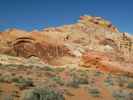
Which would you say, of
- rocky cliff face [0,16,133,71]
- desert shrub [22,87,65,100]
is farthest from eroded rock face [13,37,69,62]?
desert shrub [22,87,65,100]

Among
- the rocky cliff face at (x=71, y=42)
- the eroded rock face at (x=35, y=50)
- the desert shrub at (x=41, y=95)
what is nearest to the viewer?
the desert shrub at (x=41, y=95)

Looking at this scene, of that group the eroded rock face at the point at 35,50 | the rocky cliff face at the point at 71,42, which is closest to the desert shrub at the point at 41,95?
the rocky cliff face at the point at 71,42

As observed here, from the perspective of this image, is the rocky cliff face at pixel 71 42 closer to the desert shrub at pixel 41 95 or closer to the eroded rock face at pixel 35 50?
the eroded rock face at pixel 35 50

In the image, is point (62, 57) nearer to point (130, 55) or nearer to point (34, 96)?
point (130, 55)

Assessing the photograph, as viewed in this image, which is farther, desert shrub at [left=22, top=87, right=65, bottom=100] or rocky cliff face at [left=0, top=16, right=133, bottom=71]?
rocky cliff face at [left=0, top=16, right=133, bottom=71]

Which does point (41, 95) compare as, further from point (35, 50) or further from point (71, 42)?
point (71, 42)

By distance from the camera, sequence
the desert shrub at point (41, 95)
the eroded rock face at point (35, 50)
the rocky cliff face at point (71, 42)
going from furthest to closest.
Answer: the rocky cliff face at point (71, 42)
the eroded rock face at point (35, 50)
the desert shrub at point (41, 95)

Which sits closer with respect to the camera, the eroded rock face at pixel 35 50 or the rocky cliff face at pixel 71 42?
the eroded rock face at pixel 35 50

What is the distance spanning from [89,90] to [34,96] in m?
5.56

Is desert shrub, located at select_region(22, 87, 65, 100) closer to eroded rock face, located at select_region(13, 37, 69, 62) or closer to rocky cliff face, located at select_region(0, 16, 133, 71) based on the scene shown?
rocky cliff face, located at select_region(0, 16, 133, 71)

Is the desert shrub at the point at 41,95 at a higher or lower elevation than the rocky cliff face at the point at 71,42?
lower

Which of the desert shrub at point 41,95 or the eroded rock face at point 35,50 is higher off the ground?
the eroded rock face at point 35,50

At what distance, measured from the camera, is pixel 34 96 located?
11.6m

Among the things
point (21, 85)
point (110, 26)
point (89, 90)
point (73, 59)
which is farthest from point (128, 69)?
point (110, 26)
